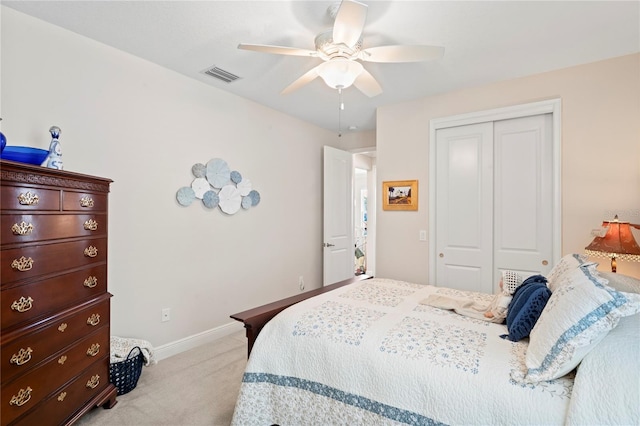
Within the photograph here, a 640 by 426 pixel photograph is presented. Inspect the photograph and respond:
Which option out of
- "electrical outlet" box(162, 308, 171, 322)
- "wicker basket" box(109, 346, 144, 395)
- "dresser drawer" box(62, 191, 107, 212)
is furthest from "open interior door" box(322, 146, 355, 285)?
"dresser drawer" box(62, 191, 107, 212)

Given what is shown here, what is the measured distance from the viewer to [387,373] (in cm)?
137

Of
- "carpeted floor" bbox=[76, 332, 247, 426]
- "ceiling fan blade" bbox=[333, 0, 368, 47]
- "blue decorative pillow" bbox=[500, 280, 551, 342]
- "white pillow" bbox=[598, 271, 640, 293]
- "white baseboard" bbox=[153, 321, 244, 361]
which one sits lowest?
"carpeted floor" bbox=[76, 332, 247, 426]

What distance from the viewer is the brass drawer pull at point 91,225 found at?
73.4 inches

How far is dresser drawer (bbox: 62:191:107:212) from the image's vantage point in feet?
5.67

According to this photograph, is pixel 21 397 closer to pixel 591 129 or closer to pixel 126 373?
pixel 126 373

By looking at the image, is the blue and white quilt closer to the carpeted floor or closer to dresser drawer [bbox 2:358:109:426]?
the carpeted floor

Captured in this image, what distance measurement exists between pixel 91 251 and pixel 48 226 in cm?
33

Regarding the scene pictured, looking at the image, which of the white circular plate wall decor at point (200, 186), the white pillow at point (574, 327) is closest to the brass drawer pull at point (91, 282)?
the white circular plate wall decor at point (200, 186)

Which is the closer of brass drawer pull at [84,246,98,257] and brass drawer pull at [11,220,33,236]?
brass drawer pull at [11,220,33,236]

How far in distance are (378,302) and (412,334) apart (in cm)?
53

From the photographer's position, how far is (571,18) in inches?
79.0

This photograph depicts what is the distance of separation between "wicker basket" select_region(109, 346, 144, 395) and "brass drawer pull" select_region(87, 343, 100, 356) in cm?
23

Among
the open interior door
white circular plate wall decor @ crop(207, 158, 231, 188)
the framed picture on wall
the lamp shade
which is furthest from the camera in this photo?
the open interior door

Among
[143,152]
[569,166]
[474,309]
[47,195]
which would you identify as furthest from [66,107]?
[569,166]
